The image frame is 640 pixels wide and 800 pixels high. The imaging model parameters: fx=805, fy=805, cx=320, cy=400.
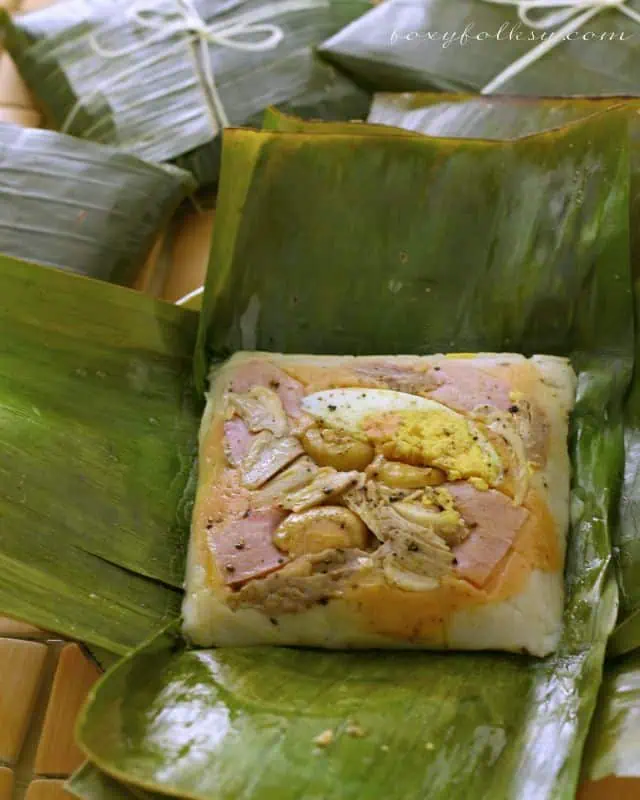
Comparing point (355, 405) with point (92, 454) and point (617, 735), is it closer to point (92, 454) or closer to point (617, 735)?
point (92, 454)

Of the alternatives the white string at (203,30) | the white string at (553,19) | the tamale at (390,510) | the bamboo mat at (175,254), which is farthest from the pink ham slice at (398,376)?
the white string at (203,30)

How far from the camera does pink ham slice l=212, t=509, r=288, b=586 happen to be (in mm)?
1337

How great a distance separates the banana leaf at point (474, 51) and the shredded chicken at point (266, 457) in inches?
52.4

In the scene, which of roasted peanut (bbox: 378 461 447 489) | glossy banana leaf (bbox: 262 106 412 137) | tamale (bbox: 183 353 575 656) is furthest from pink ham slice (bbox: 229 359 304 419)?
glossy banana leaf (bbox: 262 106 412 137)

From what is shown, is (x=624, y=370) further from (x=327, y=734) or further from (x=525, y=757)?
(x=327, y=734)

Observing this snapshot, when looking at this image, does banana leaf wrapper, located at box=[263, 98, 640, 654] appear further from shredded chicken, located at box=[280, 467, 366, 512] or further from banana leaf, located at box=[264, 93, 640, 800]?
shredded chicken, located at box=[280, 467, 366, 512]

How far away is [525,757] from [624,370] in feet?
2.42

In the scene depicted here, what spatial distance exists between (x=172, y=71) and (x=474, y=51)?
912 mm

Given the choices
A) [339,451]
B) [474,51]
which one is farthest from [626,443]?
[474,51]

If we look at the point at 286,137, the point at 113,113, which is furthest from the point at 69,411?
the point at 113,113

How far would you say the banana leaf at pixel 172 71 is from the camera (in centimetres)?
238

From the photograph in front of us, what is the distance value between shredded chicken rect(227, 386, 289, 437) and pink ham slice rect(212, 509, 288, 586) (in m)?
0.17

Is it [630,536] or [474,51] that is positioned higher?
[474,51]

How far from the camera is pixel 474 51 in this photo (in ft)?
7.50
